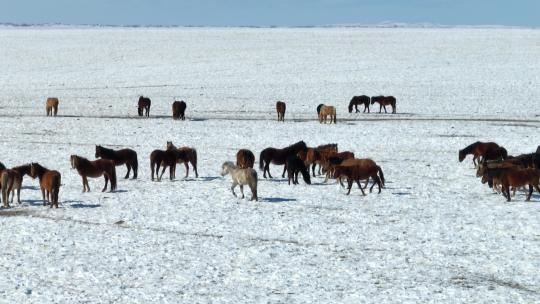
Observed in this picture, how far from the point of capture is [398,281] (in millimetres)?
10594

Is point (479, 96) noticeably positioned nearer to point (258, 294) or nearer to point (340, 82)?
point (340, 82)

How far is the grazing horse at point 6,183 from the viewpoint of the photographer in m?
15.1

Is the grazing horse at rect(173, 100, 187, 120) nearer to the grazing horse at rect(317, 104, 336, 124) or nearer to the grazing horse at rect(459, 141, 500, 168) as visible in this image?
the grazing horse at rect(317, 104, 336, 124)

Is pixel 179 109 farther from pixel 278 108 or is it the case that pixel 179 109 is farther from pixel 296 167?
pixel 296 167

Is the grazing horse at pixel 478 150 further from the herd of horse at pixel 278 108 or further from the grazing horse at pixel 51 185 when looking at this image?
the grazing horse at pixel 51 185

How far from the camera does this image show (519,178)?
605 inches

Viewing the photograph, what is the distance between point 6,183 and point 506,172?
9.19m

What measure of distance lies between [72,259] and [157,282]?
1686mm

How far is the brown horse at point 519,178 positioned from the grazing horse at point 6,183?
903cm

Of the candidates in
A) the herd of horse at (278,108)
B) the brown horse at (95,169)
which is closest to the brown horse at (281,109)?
the herd of horse at (278,108)

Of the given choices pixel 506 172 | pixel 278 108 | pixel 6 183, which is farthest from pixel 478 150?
pixel 278 108

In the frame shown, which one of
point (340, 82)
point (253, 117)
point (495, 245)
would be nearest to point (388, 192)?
point (495, 245)

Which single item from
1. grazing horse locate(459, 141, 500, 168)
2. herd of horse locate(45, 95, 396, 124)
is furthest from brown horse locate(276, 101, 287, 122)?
grazing horse locate(459, 141, 500, 168)

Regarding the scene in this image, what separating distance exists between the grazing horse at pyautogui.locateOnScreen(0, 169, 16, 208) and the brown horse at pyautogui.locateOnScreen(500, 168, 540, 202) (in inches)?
355
